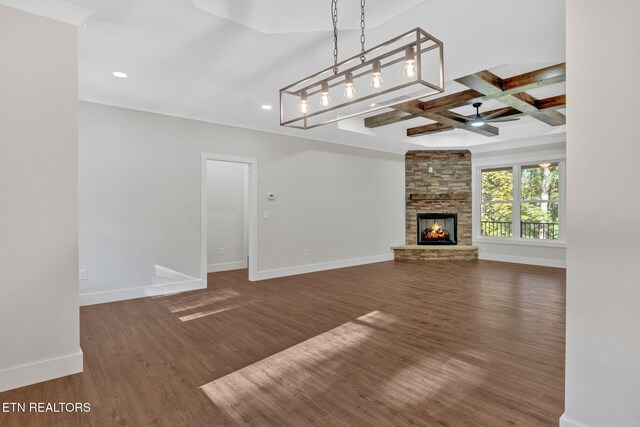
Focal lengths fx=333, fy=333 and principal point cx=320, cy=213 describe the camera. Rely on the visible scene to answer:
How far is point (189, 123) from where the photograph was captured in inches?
195

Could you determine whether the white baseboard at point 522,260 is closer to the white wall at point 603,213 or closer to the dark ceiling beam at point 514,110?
the dark ceiling beam at point 514,110

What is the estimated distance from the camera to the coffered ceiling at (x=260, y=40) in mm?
2434

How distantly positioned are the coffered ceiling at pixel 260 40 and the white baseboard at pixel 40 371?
8.25 ft

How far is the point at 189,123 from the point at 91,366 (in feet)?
11.4

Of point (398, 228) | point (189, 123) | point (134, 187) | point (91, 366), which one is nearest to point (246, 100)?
point (189, 123)

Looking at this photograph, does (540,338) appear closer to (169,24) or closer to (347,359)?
(347,359)

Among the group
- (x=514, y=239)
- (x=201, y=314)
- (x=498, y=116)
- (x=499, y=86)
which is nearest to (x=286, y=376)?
(x=201, y=314)

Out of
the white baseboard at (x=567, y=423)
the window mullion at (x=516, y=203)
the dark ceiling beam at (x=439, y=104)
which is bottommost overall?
the white baseboard at (x=567, y=423)

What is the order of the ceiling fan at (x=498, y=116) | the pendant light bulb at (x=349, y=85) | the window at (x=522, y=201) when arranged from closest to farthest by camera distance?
the pendant light bulb at (x=349, y=85), the ceiling fan at (x=498, y=116), the window at (x=522, y=201)

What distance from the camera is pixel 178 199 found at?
485 centimetres

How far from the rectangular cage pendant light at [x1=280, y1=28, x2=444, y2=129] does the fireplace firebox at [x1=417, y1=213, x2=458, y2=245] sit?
13.5ft

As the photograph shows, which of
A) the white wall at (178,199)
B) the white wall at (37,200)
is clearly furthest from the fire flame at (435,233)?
the white wall at (37,200)

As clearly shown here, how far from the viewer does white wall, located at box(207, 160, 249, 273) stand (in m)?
6.52

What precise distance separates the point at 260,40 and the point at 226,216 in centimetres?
436
